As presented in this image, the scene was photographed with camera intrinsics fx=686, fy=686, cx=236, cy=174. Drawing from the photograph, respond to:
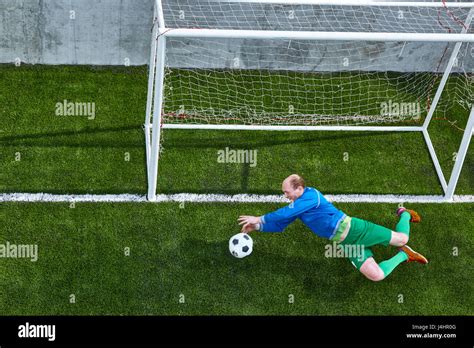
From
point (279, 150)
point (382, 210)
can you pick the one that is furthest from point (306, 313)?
point (279, 150)

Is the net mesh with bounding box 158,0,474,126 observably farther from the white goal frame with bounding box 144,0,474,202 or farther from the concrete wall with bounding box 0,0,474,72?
the white goal frame with bounding box 144,0,474,202

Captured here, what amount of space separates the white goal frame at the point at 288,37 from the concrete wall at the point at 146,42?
1056 millimetres

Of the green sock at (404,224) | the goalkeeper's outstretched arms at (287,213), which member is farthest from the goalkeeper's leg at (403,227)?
the goalkeeper's outstretched arms at (287,213)

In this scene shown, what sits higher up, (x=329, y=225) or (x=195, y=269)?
(x=329, y=225)

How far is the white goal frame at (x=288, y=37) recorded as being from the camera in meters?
6.98

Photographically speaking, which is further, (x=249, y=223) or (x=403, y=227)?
(x=403, y=227)

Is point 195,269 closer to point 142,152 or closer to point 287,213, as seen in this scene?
point 287,213

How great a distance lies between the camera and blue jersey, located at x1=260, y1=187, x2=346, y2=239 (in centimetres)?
727

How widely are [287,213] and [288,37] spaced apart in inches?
72.1

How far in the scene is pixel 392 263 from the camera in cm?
749

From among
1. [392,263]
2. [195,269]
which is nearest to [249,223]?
[195,269]

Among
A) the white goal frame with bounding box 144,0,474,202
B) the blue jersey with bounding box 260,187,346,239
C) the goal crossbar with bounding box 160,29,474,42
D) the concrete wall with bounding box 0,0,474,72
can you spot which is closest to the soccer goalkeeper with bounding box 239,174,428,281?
the blue jersey with bounding box 260,187,346,239

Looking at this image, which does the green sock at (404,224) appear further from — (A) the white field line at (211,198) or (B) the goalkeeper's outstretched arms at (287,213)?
(B) the goalkeeper's outstretched arms at (287,213)

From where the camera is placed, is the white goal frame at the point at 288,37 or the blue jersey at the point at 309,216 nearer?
the white goal frame at the point at 288,37
